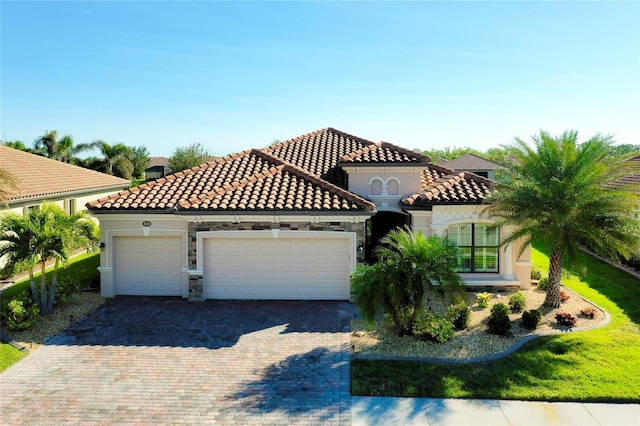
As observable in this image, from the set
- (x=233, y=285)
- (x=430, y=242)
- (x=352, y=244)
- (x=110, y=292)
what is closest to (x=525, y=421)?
(x=430, y=242)

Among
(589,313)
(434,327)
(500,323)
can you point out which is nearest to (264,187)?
(434,327)

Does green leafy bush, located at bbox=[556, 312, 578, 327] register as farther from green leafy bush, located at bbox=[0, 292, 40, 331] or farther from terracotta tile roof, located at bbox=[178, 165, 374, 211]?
green leafy bush, located at bbox=[0, 292, 40, 331]

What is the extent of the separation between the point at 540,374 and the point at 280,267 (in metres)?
8.30

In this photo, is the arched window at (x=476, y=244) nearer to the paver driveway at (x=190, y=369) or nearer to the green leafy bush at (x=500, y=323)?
the green leafy bush at (x=500, y=323)


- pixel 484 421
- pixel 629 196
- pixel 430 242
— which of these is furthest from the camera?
pixel 629 196

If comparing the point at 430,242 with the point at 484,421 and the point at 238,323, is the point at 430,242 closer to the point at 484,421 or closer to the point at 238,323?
the point at 484,421

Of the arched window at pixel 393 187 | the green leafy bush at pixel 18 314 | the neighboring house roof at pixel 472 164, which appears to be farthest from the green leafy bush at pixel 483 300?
the neighboring house roof at pixel 472 164

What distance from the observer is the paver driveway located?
9.21m

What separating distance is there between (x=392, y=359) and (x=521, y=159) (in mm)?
7409

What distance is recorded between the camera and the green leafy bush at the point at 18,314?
1300 centimetres

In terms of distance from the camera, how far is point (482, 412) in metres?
9.13

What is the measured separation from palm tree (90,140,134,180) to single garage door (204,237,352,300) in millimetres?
38453

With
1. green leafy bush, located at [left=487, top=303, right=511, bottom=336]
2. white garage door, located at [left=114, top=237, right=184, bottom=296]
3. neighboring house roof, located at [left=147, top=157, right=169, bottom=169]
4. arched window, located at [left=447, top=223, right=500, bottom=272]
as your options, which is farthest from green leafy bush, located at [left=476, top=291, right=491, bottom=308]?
neighboring house roof, located at [left=147, top=157, right=169, bottom=169]

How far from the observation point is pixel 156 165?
262 feet
